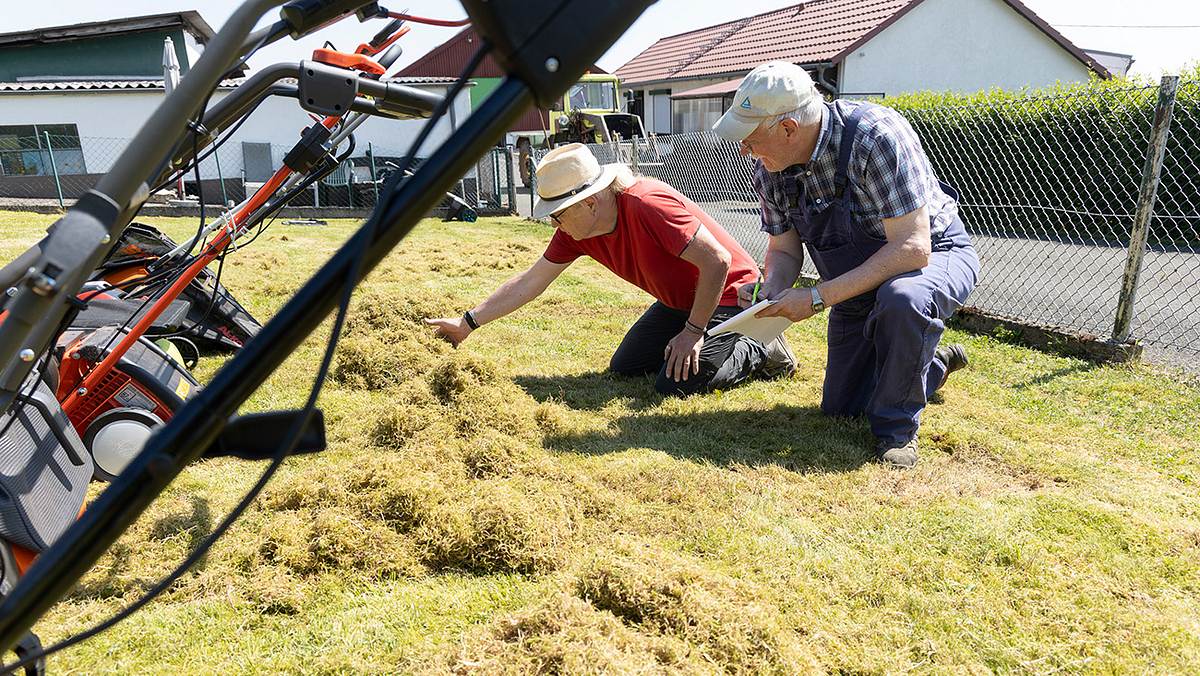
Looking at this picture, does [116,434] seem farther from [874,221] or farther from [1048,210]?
[1048,210]

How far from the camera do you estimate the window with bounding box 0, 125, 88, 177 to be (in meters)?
17.8

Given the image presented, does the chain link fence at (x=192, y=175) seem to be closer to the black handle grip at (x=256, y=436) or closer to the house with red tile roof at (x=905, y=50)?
the house with red tile roof at (x=905, y=50)

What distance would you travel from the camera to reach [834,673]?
1.97 meters

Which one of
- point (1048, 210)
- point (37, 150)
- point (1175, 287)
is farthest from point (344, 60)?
point (37, 150)

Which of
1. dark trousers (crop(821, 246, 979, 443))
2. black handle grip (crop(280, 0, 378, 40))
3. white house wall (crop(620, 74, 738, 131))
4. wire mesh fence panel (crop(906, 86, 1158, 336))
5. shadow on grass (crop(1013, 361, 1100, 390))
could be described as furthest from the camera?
white house wall (crop(620, 74, 738, 131))

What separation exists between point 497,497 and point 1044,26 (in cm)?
2098

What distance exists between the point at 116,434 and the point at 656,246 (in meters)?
2.47

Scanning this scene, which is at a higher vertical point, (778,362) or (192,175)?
(192,175)

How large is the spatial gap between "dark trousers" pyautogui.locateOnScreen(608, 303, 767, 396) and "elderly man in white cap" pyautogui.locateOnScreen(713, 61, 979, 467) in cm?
83

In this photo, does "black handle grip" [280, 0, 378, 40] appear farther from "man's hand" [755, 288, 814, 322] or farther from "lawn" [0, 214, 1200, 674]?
"man's hand" [755, 288, 814, 322]

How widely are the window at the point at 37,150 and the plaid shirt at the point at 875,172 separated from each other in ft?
64.5

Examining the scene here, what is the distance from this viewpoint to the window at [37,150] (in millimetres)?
17781

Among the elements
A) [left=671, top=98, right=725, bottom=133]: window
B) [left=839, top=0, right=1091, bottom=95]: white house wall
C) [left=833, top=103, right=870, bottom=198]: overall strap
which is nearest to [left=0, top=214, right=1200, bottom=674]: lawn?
[left=833, top=103, right=870, bottom=198]: overall strap

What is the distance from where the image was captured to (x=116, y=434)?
2949 mm
